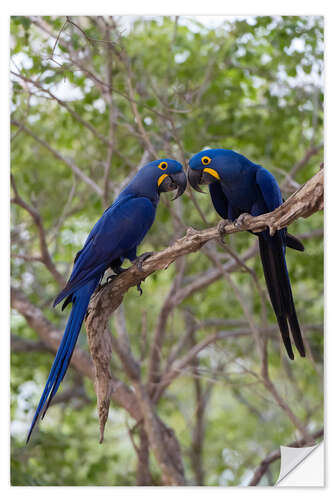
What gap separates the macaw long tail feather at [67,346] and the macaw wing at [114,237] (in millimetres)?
52

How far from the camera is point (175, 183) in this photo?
2086 mm

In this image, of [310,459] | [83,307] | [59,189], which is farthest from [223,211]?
[59,189]

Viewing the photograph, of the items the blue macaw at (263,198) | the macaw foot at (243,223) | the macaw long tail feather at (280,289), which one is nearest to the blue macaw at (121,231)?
the blue macaw at (263,198)

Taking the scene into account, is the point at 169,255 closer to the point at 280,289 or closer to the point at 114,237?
the point at 114,237

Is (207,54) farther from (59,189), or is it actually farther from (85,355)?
(85,355)

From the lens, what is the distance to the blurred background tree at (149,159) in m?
2.94

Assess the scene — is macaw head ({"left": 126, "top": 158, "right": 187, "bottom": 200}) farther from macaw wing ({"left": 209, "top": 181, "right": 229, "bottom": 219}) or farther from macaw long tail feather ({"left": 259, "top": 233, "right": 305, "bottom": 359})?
macaw long tail feather ({"left": 259, "top": 233, "right": 305, "bottom": 359})

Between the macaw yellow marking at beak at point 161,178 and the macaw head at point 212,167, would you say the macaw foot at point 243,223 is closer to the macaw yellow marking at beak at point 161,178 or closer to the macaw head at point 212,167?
the macaw head at point 212,167

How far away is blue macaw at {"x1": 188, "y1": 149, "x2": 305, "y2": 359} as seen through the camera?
2033 millimetres

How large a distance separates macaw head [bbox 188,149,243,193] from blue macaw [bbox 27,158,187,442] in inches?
1.9

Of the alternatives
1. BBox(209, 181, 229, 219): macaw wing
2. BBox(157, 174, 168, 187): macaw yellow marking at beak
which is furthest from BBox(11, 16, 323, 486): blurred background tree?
BBox(157, 174, 168, 187): macaw yellow marking at beak

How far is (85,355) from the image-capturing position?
3.30 m

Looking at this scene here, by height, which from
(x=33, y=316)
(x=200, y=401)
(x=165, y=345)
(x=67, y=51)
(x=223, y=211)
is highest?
(x=67, y=51)
